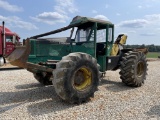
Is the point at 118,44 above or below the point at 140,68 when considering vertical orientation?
above

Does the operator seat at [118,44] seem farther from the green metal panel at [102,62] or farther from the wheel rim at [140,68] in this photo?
the wheel rim at [140,68]

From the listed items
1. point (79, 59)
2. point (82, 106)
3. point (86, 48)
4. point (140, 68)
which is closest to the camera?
point (82, 106)

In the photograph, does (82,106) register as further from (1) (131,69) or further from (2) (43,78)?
(1) (131,69)

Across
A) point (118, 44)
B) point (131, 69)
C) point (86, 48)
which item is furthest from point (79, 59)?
point (118, 44)

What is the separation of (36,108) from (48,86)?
2792mm

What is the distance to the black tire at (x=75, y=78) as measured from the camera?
5.79 m

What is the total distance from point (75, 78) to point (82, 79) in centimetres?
28

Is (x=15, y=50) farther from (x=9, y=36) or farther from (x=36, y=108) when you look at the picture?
(x=9, y=36)

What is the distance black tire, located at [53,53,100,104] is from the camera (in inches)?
228

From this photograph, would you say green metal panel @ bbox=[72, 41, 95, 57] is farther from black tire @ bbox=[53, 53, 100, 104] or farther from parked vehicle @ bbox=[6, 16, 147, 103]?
black tire @ bbox=[53, 53, 100, 104]

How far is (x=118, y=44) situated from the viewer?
9.35 m

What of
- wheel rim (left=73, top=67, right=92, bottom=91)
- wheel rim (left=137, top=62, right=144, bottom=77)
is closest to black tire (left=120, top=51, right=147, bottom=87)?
wheel rim (left=137, top=62, right=144, bottom=77)

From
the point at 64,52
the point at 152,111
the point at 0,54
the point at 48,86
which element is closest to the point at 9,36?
the point at 0,54

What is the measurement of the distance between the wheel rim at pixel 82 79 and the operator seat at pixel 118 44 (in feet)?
8.35
